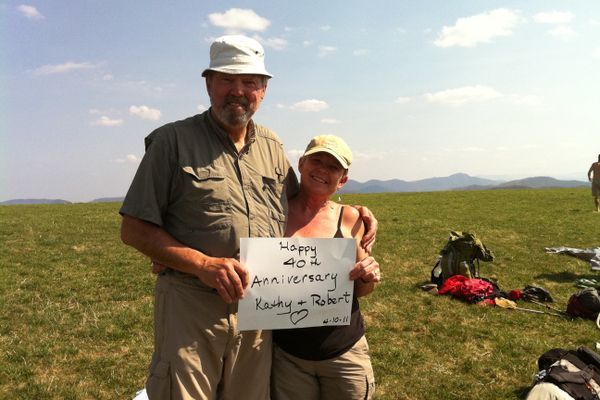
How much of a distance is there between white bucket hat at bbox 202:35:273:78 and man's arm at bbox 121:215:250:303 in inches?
37.0

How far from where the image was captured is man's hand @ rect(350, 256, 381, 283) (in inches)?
110

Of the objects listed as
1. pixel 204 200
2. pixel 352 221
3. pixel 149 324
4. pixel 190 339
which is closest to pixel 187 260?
pixel 204 200

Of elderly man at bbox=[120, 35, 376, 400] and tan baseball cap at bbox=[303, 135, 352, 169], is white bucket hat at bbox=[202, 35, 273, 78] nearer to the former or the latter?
elderly man at bbox=[120, 35, 376, 400]

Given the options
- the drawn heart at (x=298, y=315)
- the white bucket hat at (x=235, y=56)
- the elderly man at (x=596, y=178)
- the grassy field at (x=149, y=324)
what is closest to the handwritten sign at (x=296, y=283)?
the drawn heart at (x=298, y=315)

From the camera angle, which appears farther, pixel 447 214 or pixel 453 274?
pixel 447 214

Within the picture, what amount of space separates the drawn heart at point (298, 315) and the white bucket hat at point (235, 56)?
55.4 inches

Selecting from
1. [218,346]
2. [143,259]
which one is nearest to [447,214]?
[143,259]

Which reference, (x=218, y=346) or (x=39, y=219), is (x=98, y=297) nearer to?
(x=218, y=346)

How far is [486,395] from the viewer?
18.3ft

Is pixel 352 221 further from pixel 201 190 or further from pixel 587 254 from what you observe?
pixel 587 254

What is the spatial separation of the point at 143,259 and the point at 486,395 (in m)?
9.04

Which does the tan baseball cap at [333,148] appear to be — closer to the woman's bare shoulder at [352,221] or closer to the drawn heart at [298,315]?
the woman's bare shoulder at [352,221]

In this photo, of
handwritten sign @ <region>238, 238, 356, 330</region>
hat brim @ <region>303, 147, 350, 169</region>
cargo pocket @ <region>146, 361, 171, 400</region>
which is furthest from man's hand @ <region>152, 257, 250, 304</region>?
hat brim @ <region>303, 147, 350, 169</region>

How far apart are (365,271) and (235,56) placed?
148 cm
